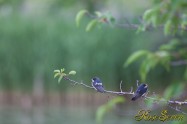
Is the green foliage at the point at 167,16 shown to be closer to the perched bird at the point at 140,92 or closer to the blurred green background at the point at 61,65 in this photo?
the perched bird at the point at 140,92

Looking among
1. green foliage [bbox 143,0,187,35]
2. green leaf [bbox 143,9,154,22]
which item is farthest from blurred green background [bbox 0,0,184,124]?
green leaf [bbox 143,9,154,22]

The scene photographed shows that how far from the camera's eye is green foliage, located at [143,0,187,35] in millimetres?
3891

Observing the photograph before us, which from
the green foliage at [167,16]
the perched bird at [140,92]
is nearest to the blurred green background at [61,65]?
the green foliage at [167,16]

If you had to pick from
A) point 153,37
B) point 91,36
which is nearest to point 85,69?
point 91,36

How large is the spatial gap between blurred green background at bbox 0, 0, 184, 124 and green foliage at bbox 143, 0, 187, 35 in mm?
7522

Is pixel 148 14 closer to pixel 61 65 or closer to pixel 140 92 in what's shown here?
pixel 140 92

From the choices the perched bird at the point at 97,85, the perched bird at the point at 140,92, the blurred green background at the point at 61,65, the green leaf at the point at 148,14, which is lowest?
the perched bird at the point at 140,92

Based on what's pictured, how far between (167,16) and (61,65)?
839 centimetres

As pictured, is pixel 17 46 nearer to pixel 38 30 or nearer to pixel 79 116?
pixel 38 30

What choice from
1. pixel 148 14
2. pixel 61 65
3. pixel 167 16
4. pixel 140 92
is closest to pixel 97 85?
pixel 140 92

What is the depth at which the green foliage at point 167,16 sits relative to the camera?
3.89m

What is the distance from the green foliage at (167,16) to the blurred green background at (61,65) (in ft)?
24.7

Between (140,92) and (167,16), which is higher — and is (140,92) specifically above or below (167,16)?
below

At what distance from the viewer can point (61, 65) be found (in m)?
12.4
